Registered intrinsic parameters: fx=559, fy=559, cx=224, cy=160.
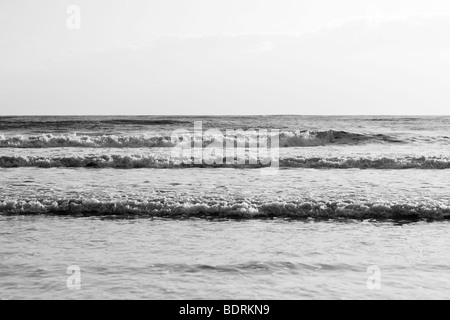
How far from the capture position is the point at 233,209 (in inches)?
392

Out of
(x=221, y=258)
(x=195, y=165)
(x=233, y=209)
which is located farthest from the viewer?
(x=195, y=165)

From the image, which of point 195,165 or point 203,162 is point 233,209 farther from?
point 203,162

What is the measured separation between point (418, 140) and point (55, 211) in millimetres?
21869

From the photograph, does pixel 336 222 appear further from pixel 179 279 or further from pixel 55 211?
pixel 55 211

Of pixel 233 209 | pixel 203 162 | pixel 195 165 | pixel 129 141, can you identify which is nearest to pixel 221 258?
pixel 233 209

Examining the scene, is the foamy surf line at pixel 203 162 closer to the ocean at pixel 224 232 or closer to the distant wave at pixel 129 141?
the ocean at pixel 224 232

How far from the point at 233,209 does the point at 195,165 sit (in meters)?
7.30

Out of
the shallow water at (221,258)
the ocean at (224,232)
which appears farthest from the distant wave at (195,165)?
the shallow water at (221,258)

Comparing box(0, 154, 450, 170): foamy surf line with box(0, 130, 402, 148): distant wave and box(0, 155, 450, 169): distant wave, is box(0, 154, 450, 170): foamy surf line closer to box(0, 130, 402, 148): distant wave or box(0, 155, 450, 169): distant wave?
box(0, 155, 450, 169): distant wave

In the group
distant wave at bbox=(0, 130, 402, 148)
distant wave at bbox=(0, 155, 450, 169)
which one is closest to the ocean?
distant wave at bbox=(0, 155, 450, 169)

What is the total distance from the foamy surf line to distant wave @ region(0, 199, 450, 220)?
21.7ft

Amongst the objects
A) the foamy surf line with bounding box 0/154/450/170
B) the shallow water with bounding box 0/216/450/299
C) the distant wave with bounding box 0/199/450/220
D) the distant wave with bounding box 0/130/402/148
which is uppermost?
the distant wave with bounding box 0/130/402/148

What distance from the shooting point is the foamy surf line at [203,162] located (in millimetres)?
17031

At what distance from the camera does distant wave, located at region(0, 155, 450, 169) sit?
17.0 meters
